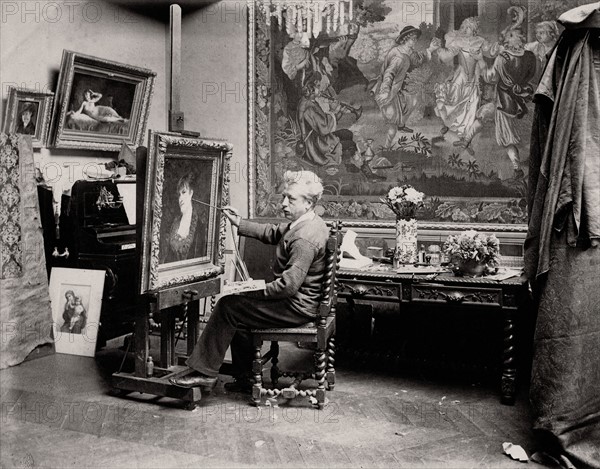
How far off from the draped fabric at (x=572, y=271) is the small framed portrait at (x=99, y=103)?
3.82 meters

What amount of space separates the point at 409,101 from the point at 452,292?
6.10 feet

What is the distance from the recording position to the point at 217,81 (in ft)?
21.9

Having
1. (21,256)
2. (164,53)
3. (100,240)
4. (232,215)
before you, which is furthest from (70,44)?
(232,215)

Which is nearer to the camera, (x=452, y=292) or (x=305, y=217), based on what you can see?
(x=305, y=217)

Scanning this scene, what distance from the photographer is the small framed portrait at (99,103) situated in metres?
5.56

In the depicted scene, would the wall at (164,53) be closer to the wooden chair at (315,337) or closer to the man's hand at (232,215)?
the man's hand at (232,215)

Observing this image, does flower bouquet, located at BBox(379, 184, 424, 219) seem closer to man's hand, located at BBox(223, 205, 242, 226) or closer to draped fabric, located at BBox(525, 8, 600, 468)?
man's hand, located at BBox(223, 205, 242, 226)

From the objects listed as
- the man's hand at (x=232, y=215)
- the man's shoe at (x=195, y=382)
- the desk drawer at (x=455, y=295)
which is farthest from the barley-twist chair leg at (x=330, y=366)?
the man's hand at (x=232, y=215)

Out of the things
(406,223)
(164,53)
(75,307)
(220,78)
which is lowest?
(75,307)

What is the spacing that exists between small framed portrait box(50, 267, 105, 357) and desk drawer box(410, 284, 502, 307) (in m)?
2.58

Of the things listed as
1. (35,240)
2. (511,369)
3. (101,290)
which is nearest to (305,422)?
(511,369)

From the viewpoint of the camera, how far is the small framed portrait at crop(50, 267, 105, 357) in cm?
550

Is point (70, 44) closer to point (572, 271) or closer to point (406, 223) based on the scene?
point (406, 223)

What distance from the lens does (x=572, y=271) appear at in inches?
137
